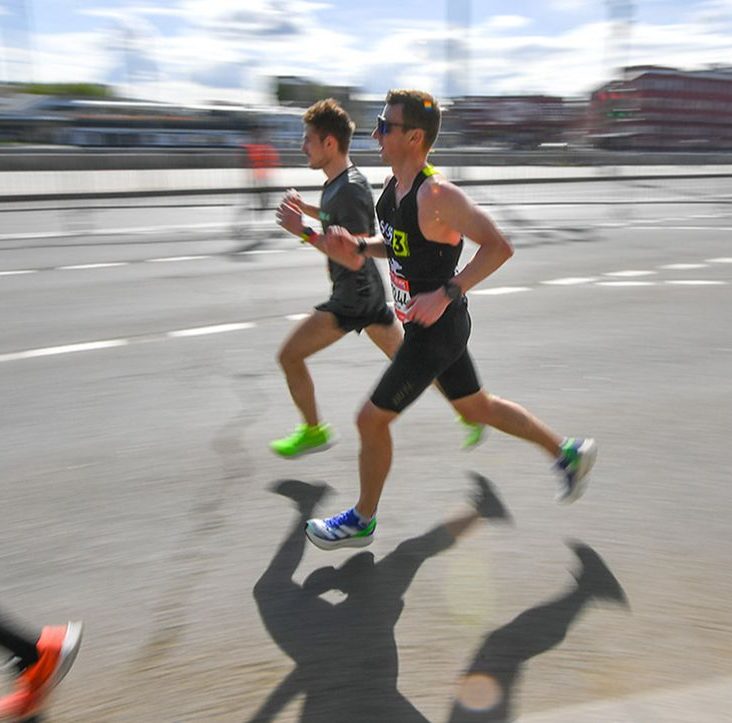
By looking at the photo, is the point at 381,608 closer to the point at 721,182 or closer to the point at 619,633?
the point at 619,633

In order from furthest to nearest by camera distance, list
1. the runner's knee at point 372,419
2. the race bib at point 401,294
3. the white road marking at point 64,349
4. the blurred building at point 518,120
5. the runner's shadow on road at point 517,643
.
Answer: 1. the blurred building at point 518,120
2. the white road marking at point 64,349
3. the race bib at point 401,294
4. the runner's knee at point 372,419
5. the runner's shadow on road at point 517,643

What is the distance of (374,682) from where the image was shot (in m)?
2.66

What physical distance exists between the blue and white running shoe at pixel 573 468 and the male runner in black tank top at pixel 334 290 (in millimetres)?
875

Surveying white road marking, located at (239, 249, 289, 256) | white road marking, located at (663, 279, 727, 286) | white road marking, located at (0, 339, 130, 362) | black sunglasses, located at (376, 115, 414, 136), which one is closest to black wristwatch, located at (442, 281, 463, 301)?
black sunglasses, located at (376, 115, 414, 136)

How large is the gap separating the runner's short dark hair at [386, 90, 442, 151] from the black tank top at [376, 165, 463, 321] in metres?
0.15

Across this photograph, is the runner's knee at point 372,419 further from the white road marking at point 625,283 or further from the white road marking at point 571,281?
the white road marking at point 625,283

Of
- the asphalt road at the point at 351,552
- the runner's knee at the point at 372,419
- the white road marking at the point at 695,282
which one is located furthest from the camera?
the white road marking at the point at 695,282

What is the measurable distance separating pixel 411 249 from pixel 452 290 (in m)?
0.28

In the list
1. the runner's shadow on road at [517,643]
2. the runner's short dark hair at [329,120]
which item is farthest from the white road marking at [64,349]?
the runner's shadow on road at [517,643]

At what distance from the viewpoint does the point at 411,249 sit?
3.40m

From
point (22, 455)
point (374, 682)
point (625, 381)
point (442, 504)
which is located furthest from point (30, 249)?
point (374, 682)

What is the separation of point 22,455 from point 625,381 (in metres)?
4.19

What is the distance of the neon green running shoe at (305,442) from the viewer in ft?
15.4

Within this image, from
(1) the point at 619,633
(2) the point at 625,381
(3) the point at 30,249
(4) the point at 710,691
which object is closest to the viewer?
(4) the point at 710,691
